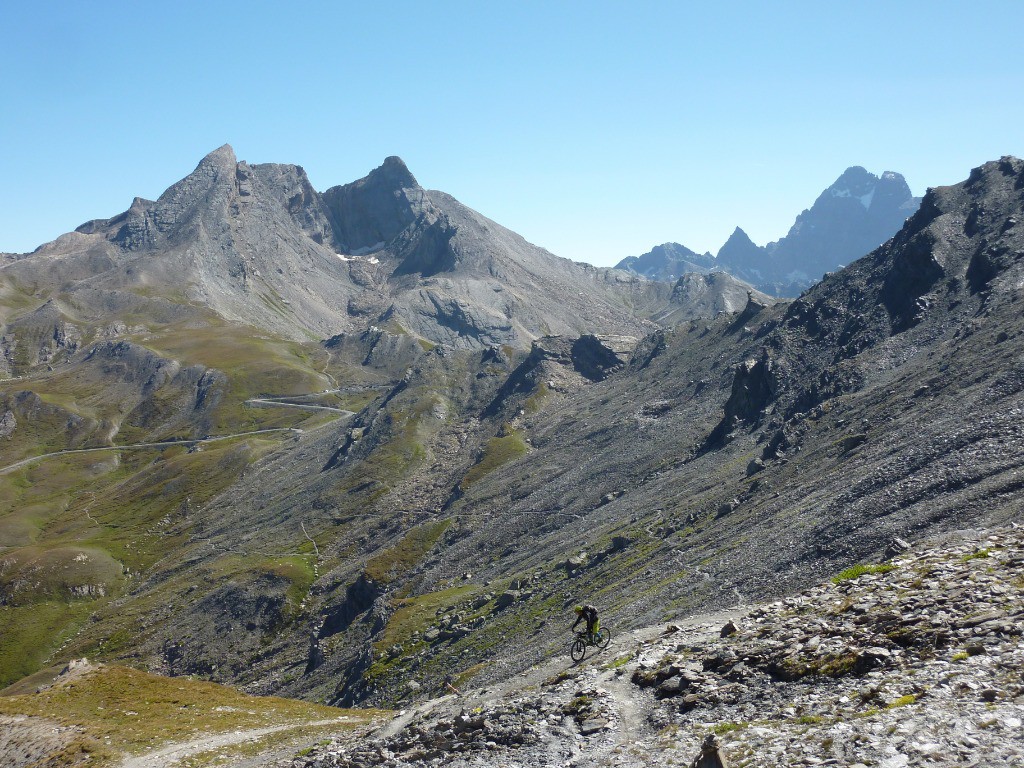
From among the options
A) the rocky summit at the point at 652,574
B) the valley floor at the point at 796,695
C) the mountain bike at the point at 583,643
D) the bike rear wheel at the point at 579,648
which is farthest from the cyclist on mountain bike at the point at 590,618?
the rocky summit at the point at 652,574

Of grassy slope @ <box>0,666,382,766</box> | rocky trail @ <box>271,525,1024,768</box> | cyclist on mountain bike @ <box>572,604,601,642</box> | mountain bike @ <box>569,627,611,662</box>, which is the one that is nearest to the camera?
rocky trail @ <box>271,525,1024,768</box>

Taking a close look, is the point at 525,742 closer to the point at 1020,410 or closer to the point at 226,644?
the point at 1020,410

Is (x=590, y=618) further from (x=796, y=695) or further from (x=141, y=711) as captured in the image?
(x=141, y=711)

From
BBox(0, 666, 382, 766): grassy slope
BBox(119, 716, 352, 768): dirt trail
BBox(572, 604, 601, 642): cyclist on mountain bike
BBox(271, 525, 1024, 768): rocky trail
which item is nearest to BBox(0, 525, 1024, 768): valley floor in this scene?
BBox(271, 525, 1024, 768): rocky trail

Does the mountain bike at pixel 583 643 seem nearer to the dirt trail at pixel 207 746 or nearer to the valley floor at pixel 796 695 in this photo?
the valley floor at pixel 796 695

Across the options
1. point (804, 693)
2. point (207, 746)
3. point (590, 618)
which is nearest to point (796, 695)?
point (804, 693)

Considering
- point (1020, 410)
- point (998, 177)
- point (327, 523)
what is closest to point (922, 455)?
point (1020, 410)

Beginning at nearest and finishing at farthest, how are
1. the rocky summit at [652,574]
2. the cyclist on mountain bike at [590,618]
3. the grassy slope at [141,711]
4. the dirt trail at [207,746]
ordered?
the rocky summit at [652,574], the cyclist on mountain bike at [590,618], the dirt trail at [207,746], the grassy slope at [141,711]

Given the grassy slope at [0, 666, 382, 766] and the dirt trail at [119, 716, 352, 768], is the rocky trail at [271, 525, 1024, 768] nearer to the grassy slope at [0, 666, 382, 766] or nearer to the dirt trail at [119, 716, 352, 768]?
the dirt trail at [119, 716, 352, 768]

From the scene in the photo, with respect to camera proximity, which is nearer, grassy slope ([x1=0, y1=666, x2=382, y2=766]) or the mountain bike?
the mountain bike

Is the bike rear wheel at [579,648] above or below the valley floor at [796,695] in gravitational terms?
below

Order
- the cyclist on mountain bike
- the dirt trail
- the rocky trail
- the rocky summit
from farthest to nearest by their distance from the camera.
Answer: the dirt trail < the cyclist on mountain bike < the rocky summit < the rocky trail

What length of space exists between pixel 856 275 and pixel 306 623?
401ft

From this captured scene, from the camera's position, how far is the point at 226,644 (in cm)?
12694
